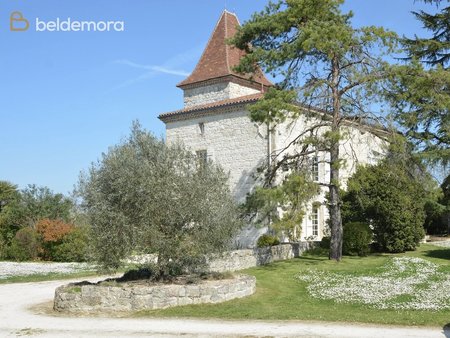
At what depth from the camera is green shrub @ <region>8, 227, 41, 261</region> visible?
1260 inches

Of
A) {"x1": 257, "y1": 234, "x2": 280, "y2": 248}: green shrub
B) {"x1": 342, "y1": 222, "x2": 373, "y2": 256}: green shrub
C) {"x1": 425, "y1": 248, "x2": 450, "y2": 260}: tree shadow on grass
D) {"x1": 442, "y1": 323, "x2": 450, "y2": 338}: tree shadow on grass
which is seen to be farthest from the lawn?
{"x1": 257, "y1": 234, "x2": 280, "y2": 248}: green shrub

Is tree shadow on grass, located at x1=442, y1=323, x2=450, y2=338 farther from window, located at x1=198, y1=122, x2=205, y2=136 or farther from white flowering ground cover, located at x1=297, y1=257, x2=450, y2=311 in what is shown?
window, located at x1=198, y1=122, x2=205, y2=136

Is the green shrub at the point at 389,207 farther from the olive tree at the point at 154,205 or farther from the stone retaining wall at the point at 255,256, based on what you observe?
the olive tree at the point at 154,205

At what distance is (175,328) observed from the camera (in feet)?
36.3

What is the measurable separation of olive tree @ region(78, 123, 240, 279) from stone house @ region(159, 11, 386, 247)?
1407 centimetres

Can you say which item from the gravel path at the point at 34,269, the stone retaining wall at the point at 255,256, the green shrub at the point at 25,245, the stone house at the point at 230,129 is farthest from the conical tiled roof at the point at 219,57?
the gravel path at the point at 34,269

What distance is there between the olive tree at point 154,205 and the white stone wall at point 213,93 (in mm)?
20787

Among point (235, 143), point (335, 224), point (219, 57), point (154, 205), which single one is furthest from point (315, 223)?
point (154, 205)

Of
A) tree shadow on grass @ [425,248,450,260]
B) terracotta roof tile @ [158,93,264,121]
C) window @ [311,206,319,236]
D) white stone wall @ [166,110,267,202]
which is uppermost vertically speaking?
terracotta roof tile @ [158,93,264,121]

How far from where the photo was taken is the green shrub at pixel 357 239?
23417mm

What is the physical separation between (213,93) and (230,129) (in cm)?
453

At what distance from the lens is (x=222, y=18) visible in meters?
38.0

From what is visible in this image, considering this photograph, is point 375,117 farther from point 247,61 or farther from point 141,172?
point 141,172

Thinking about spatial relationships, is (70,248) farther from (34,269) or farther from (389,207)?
(389,207)
